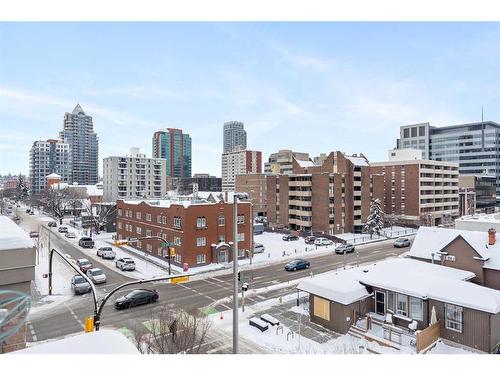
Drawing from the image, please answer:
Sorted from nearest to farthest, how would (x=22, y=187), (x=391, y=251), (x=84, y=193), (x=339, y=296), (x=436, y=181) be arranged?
1. (x=339, y=296)
2. (x=391, y=251)
3. (x=436, y=181)
4. (x=84, y=193)
5. (x=22, y=187)

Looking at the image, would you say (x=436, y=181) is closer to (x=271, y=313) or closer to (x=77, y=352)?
(x=271, y=313)

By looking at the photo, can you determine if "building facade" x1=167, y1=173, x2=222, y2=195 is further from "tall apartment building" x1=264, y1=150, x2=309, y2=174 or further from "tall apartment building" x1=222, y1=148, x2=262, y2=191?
"tall apartment building" x1=264, y1=150, x2=309, y2=174

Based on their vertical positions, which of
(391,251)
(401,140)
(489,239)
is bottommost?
(391,251)

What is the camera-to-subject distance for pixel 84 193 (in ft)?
340

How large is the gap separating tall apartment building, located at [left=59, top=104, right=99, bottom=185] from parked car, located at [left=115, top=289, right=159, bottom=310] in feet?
516

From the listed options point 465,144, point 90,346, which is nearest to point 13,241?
point 90,346

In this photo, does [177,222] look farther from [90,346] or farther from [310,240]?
[90,346]

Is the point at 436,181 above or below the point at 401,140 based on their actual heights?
below

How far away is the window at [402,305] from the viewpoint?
61.7 feet

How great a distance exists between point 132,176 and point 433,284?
8686 cm

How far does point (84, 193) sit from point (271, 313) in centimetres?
9801

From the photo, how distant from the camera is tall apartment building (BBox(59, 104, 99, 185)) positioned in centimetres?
16550

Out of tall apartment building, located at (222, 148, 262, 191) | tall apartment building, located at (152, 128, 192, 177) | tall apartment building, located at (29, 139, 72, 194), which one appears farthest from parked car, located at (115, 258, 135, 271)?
tall apartment building, located at (152, 128, 192, 177)

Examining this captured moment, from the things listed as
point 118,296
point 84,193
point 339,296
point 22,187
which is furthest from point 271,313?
point 22,187
